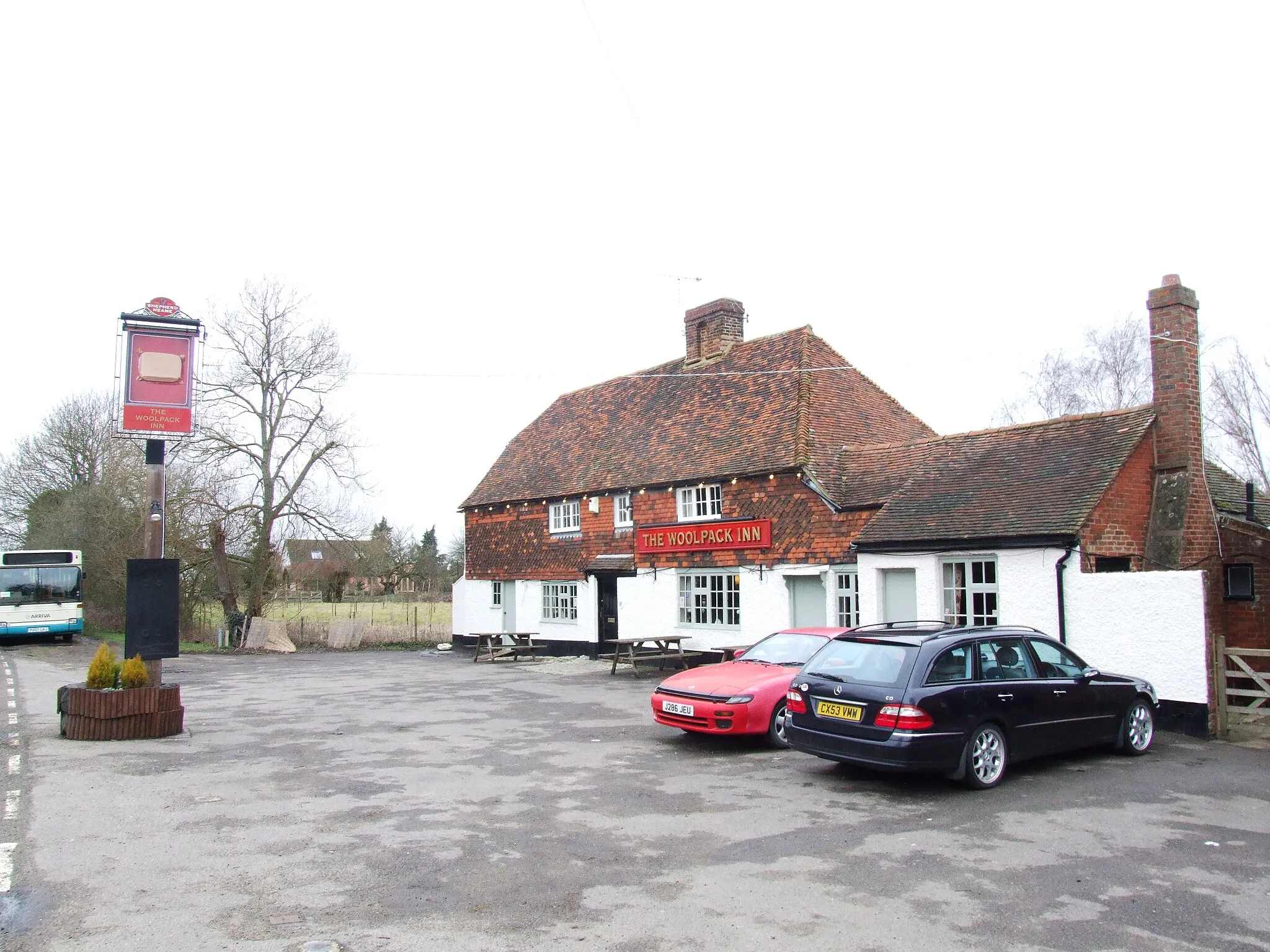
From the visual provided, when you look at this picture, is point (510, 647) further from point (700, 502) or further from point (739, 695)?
point (739, 695)

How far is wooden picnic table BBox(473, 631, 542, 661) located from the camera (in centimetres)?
2559

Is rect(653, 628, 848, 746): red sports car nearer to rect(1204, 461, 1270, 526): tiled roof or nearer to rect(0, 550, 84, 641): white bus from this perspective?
rect(1204, 461, 1270, 526): tiled roof

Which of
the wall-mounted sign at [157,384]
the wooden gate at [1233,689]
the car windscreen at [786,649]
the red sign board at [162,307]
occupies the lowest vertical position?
the wooden gate at [1233,689]

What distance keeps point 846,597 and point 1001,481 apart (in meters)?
4.35

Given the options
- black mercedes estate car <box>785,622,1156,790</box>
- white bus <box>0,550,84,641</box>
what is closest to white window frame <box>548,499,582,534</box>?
black mercedes estate car <box>785,622,1156,790</box>

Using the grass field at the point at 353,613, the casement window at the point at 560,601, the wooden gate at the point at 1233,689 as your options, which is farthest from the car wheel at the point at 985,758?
the grass field at the point at 353,613

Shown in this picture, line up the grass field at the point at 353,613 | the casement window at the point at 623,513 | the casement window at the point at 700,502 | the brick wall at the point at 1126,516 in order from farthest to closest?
1. the grass field at the point at 353,613
2. the casement window at the point at 623,513
3. the casement window at the point at 700,502
4. the brick wall at the point at 1126,516

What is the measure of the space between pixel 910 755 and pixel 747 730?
2.85 metres

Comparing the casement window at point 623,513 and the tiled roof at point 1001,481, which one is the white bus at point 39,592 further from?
the tiled roof at point 1001,481

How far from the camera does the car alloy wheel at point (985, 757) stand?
344 inches

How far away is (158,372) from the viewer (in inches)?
527

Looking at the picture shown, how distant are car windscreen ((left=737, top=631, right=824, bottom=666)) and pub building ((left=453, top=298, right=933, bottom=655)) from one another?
6.21 meters

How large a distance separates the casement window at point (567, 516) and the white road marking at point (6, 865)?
1883cm

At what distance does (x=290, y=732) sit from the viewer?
12961 mm
